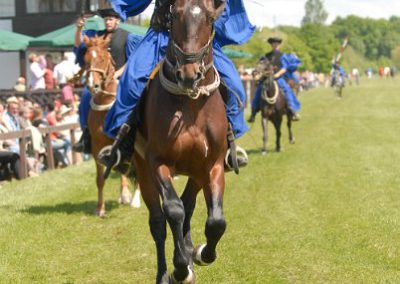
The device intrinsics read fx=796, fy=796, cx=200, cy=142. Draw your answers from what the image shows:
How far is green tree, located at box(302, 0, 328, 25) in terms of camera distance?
186375mm

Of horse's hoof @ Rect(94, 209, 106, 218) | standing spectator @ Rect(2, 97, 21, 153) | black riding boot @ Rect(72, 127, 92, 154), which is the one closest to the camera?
horse's hoof @ Rect(94, 209, 106, 218)

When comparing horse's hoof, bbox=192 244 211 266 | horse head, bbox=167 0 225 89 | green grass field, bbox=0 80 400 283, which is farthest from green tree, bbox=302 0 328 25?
horse head, bbox=167 0 225 89

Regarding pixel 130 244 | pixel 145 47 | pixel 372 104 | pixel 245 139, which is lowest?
pixel 372 104

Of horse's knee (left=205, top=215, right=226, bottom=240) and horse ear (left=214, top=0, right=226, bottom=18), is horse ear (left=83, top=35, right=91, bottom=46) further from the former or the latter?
horse's knee (left=205, top=215, right=226, bottom=240)

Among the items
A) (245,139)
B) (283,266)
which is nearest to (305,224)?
(283,266)

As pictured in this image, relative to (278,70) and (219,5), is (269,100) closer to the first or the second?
(278,70)

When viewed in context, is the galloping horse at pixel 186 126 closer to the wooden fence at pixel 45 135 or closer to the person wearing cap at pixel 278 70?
the wooden fence at pixel 45 135

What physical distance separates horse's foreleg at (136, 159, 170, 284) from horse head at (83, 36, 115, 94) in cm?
346

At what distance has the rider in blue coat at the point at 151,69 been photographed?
7.31 meters

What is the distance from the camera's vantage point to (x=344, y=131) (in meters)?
24.5

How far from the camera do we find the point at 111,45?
36.4 ft

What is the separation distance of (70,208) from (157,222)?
5.08 metres

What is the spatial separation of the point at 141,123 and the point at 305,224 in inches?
149

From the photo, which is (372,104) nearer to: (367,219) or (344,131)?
(344,131)
